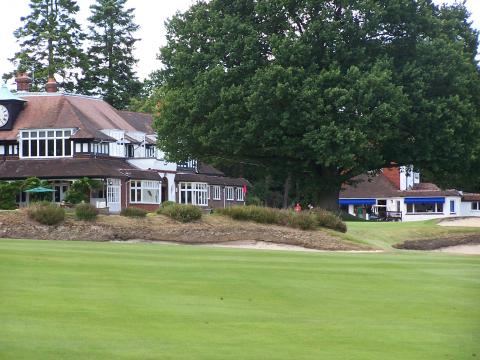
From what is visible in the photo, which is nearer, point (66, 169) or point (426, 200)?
point (66, 169)

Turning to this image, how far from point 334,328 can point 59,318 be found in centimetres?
381

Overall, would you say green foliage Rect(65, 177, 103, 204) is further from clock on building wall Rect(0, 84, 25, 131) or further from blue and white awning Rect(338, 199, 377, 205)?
blue and white awning Rect(338, 199, 377, 205)

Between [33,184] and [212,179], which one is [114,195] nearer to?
[33,184]

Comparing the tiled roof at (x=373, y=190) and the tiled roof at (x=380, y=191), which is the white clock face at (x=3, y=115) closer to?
the tiled roof at (x=373, y=190)

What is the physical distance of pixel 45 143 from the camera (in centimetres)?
7944

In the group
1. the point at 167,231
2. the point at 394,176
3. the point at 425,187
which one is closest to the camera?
the point at 167,231

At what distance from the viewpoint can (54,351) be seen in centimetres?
1072

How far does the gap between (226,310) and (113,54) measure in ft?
320

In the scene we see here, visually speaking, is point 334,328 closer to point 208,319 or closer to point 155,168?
point 208,319

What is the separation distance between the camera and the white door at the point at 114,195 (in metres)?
76.9

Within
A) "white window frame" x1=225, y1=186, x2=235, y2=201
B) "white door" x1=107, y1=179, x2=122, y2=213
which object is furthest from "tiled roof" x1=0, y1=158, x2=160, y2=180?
"white window frame" x1=225, y1=186, x2=235, y2=201

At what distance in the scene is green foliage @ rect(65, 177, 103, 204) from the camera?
233 ft

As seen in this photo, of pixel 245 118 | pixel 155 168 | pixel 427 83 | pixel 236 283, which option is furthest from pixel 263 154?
pixel 236 283

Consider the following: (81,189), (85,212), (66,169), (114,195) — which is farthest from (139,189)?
(85,212)
